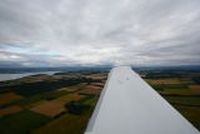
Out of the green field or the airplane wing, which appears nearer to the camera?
the airplane wing

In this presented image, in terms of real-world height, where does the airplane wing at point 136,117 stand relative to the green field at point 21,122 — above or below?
above

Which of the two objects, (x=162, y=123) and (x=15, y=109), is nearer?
(x=162, y=123)

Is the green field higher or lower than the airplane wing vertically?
lower

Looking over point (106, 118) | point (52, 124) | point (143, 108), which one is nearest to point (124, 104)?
point (143, 108)

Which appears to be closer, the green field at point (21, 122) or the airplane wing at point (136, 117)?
the airplane wing at point (136, 117)

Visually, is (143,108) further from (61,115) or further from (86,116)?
(61,115)

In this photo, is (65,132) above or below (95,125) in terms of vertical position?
below

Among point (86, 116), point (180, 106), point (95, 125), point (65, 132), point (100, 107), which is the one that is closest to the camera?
point (95, 125)

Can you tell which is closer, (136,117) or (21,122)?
(136,117)

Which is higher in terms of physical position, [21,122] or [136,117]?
[136,117]

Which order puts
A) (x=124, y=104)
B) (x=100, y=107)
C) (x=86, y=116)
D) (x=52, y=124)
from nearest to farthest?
(x=100, y=107)
(x=124, y=104)
(x=52, y=124)
(x=86, y=116)
